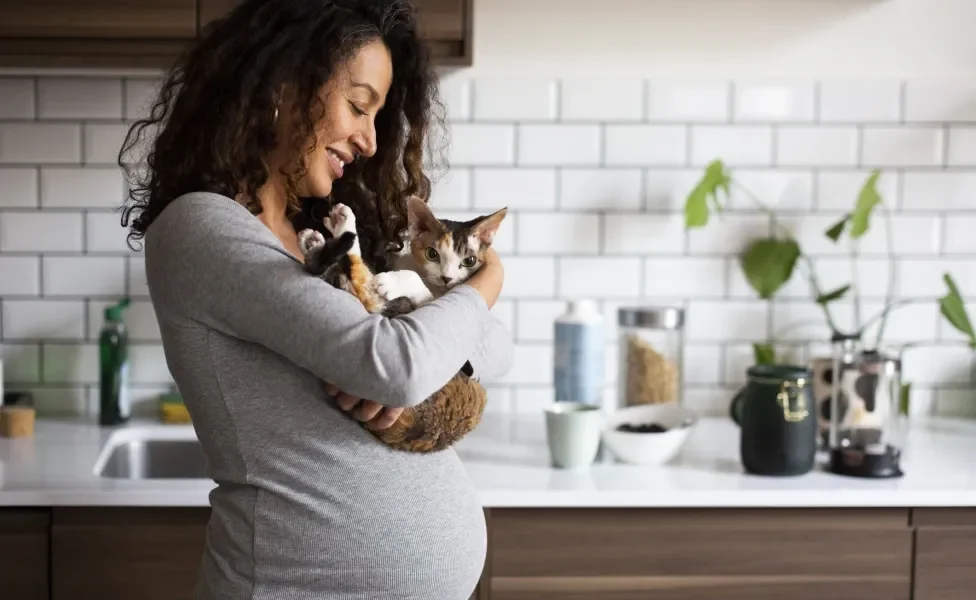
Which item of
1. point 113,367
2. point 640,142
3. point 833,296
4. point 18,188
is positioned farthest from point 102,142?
point 833,296

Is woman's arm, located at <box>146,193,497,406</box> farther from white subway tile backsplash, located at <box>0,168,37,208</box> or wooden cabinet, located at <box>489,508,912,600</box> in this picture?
white subway tile backsplash, located at <box>0,168,37,208</box>

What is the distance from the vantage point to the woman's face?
1300 mm

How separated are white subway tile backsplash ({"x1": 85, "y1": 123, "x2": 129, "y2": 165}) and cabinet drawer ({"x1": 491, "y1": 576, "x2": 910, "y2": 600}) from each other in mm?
1259

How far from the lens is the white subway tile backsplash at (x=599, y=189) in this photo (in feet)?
7.56

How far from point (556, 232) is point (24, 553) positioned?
1243mm

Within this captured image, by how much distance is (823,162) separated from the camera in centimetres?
232

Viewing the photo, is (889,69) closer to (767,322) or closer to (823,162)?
(823,162)

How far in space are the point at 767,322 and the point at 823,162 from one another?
15.0 inches

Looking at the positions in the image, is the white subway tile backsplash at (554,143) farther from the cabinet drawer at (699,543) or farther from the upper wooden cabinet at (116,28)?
the cabinet drawer at (699,543)

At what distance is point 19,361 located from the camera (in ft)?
7.47

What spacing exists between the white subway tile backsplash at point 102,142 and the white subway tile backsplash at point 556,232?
0.88m

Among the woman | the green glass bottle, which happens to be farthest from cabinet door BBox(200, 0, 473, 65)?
the green glass bottle

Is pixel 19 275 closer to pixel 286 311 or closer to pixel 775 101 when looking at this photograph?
pixel 286 311

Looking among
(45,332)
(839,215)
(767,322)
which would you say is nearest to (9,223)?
(45,332)
